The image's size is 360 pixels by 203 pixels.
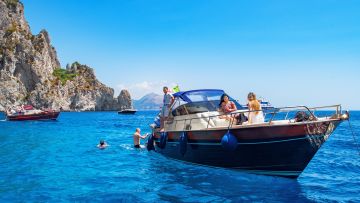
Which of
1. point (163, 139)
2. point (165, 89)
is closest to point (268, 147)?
point (163, 139)

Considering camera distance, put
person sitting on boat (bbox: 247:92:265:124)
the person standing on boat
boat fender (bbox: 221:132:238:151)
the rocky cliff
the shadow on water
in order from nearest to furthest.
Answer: the shadow on water, boat fender (bbox: 221:132:238:151), person sitting on boat (bbox: 247:92:265:124), the person standing on boat, the rocky cliff

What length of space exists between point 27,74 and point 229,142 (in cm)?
12293

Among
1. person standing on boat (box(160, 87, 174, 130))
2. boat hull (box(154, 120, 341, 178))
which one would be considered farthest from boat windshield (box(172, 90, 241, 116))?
boat hull (box(154, 120, 341, 178))

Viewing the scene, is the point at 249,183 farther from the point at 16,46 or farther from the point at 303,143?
the point at 16,46

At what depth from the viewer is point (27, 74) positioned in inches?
4712

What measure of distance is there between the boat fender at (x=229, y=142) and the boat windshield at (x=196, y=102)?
3.46m

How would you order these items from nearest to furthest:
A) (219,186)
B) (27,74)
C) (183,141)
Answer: (219,186), (183,141), (27,74)

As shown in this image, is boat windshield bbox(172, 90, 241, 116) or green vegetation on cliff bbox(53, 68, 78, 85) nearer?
boat windshield bbox(172, 90, 241, 116)

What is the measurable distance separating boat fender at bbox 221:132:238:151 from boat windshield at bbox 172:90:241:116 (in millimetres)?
3463

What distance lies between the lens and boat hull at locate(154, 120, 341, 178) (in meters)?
10.9

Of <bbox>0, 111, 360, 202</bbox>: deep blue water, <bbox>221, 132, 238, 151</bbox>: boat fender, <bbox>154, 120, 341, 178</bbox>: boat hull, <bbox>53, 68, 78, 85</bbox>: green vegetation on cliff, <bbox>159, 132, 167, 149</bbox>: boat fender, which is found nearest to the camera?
<bbox>0, 111, 360, 202</bbox>: deep blue water

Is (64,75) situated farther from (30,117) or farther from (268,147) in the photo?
(268,147)

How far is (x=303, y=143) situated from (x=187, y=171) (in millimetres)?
5046

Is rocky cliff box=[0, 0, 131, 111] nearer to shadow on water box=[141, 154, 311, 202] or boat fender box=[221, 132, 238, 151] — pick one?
shadow on water box=[141, 154, 311, 202]
